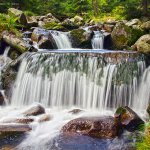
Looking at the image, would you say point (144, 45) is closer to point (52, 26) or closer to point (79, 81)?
point (79, 81)

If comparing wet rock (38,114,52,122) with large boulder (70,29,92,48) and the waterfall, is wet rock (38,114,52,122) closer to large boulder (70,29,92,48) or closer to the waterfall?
the waterfall

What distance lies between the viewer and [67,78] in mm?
15180

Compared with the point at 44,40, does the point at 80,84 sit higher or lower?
lower

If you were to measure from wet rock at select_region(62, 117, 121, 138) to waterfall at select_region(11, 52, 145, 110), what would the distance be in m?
2.83

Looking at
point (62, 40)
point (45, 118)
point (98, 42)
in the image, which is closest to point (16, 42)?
point (62, 40)

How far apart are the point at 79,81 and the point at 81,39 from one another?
19.2ft

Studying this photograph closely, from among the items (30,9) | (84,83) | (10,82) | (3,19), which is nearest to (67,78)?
(84,83)

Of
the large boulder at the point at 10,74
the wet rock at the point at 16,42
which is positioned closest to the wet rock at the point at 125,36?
the wet rock at the point at 16,42

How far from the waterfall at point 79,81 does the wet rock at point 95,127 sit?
2.83m

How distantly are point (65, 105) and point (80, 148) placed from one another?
15.3 ft

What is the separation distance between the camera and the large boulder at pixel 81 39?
2024cm

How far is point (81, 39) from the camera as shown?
66.8 ft

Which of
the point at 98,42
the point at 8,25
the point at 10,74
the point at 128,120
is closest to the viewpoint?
the point at 128,120

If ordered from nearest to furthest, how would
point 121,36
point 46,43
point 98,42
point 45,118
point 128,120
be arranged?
point 128,120
point 45,118
point 46,43
point 121,36
point 98,42
